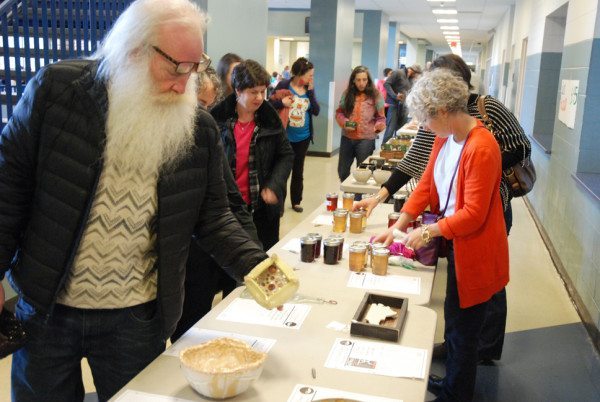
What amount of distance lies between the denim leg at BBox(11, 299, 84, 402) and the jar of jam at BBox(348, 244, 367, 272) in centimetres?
103

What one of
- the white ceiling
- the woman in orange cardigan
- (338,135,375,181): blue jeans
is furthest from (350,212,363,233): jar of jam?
the white ceiling

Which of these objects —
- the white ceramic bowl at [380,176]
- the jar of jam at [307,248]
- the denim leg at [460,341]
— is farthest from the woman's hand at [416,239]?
the white ceramic bowl at [380,176]

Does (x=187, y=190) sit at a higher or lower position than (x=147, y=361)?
higher

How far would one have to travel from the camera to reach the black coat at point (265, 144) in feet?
9.61

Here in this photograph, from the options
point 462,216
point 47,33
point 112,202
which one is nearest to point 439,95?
point 462,216

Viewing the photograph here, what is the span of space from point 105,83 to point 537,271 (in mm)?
4101

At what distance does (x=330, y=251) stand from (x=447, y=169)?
565mm

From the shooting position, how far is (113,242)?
58.2 inches

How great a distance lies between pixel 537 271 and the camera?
4.71m

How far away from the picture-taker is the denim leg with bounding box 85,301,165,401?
59.7 inches

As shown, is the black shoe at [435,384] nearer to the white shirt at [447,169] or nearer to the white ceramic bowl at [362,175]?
the white shirt at [447,169]

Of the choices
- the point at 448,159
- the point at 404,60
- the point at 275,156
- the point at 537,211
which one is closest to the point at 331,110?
the point at 537,211

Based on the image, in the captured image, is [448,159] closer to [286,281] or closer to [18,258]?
[286,281]

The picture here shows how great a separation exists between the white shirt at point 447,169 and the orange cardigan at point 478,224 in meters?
0.07
